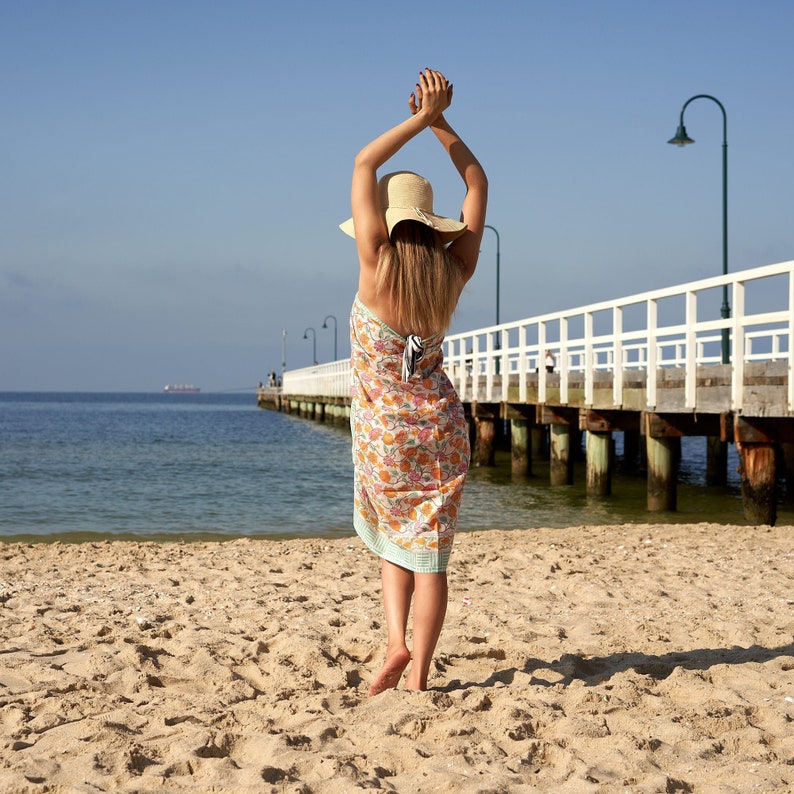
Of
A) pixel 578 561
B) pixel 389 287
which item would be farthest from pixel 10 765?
pixel 578 561

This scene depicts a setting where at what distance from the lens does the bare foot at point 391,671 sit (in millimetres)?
3396

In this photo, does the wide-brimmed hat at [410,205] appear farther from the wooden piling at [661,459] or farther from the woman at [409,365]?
the wooden piling at [661,459]

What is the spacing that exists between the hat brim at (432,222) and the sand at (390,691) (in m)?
1.53

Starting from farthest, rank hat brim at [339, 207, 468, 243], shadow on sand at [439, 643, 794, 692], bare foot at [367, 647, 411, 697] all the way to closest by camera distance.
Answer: shadow on sand at [439, 643, 794, 692] → bare foot at [367, 647, 411, 697] → hat brim at [339, 207, 468, 243]

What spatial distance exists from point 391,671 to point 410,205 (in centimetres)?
157

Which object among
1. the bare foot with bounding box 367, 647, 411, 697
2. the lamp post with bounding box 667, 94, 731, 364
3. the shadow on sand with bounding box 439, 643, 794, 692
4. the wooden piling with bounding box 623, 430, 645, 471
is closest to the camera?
the bare foot with bounding box 367, 647, 411, 697

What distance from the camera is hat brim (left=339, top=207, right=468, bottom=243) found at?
3104mm

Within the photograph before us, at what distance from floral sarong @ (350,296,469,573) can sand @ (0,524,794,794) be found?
0.56 metres

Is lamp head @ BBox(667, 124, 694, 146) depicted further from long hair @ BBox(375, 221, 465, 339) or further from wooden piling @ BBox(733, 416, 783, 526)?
long hair @ BBox(375, 221, 465, 339)

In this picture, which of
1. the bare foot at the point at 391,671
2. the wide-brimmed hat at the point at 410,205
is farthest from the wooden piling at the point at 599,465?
the wide-brimmed hat at the point at 410,205

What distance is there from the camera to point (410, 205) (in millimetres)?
3182

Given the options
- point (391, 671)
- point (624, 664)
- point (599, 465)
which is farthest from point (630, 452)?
point (391, 671)

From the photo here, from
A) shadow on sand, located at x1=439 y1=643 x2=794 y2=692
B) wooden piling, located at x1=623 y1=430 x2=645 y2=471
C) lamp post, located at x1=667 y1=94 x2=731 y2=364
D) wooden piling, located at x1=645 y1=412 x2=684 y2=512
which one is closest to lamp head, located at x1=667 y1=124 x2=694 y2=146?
lamp post, located at x1=667 y1=94 x2=731 y2=364

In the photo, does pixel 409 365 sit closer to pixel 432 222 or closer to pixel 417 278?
pixel 417 278
